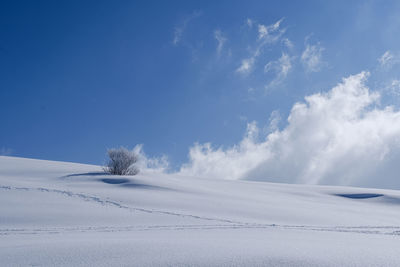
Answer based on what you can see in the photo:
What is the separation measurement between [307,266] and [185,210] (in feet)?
25.5

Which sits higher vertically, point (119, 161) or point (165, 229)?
point (119, 161)

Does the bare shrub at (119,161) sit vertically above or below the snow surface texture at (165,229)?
above

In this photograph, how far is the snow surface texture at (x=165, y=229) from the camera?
4.90 m

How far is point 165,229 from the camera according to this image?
27.2ft

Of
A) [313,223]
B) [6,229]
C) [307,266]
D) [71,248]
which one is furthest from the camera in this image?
[313,223]

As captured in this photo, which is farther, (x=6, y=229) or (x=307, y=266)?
(x=6, y=229)

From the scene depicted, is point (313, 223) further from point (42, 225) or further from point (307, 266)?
point (42, 225)

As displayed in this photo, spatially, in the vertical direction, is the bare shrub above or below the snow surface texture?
above

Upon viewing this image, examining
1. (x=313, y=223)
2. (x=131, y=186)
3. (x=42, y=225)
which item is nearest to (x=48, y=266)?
(x=42, y=225)

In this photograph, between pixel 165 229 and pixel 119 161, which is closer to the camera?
pixel 165 229

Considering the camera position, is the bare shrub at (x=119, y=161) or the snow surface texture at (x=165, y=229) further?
the bare shrub at (x=119, y=161)

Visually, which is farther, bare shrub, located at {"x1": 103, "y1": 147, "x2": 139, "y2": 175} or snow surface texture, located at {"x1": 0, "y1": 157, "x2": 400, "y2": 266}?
bare shrub, located at {"x1": 103, "y1": 147, "x2": 139, "y2": 175}

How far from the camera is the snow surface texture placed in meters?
4.90

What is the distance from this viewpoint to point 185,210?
1195 centimetres
